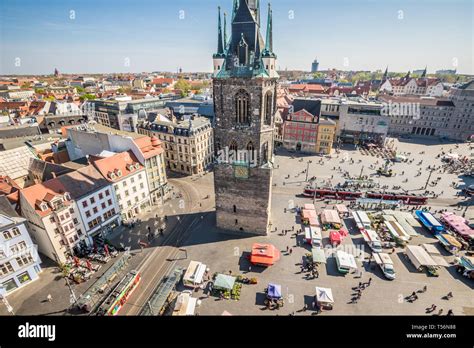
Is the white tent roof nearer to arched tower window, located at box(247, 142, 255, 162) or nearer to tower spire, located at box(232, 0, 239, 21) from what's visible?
arched tower window, located at box(247, 142, 255, 162)

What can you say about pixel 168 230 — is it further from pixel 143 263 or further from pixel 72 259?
pixel 72 259

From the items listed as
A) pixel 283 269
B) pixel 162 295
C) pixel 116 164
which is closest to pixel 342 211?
pixel 283 269

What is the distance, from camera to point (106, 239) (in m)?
40.9

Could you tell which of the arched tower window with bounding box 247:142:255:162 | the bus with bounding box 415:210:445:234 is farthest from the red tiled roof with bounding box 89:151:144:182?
the bus with bounding box 415:210:445:234

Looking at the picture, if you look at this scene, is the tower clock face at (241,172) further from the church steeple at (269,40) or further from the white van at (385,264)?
the white van at (385,264)

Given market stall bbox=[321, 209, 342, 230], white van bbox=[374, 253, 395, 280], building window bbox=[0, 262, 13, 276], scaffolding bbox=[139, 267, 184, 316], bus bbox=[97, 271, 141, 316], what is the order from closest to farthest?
scaffolding bbox=[139, 267, 184, 316] → bus bbox=[97, 271, 141, 316] → building window bbox=[0, 262, 13, 276] → white van bbox=[374, 253, 395, 280] → market stall bbox=[321, 209, 342, 230]

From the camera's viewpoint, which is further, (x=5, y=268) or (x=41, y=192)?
(x=41, y=192)

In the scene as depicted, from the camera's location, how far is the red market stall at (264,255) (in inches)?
1373

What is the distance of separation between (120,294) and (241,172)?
2310 centimetres

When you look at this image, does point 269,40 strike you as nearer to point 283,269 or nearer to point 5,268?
point 283,269

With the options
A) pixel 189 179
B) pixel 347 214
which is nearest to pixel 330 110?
pixel 347 214

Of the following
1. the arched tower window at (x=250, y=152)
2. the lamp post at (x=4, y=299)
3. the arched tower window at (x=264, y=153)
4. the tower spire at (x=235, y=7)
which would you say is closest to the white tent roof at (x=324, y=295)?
the arched tower window at (x=264, y=153)

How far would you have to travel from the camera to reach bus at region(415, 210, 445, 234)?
139 ft

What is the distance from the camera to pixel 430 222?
43.3m
